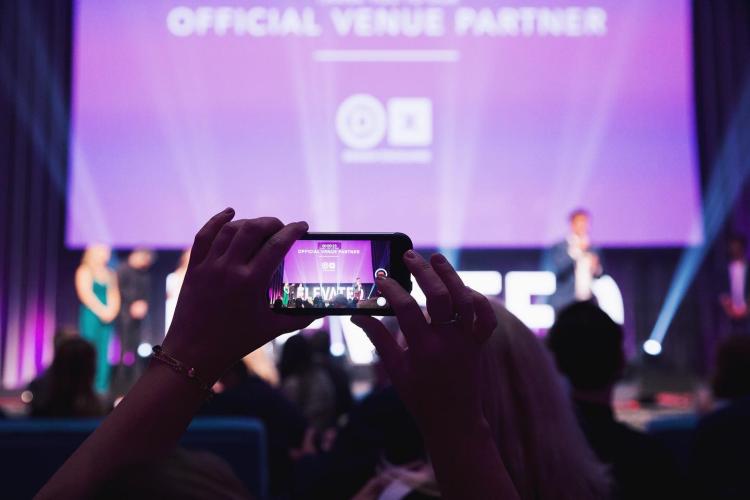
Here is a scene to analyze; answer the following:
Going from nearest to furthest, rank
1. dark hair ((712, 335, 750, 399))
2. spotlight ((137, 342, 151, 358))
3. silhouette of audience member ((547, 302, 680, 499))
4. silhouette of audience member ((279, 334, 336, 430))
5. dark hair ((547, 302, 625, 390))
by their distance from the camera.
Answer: silhouette of audience member ((547, 302, 680, 499)), dark hair ((547, 302, 625, 390)), dark hair ((712, 335, 750, 399)), silhouette of audience member ((279, 334, 336, 430)), spotlight ((137, 342, 151, 358))

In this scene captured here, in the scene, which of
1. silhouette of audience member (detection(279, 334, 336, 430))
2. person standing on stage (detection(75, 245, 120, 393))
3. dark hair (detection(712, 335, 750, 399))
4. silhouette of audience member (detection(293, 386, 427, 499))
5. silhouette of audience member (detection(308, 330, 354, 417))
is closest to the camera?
silhouette of audience member (detection(293, 386, 427, 499))

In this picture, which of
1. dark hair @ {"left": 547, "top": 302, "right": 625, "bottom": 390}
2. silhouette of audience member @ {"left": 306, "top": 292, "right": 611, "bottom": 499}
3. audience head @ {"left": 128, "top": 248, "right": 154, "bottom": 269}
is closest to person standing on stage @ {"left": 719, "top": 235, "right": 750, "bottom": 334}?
audience head @ {"left": 128, "top": 248, "right": 154, "bottom": 269}

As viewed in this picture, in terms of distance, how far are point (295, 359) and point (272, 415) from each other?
44.5 inches

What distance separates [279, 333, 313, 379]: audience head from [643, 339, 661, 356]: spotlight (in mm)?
4551

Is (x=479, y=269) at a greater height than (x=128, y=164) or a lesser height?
lesser

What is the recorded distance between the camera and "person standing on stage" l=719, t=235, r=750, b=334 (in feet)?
21.5

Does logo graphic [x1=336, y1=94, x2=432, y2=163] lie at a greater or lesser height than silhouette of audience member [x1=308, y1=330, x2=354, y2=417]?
greater

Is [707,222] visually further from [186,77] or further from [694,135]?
[186,77]

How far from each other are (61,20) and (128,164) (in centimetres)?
158

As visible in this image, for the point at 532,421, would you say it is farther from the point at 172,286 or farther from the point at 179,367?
the point at 172,286

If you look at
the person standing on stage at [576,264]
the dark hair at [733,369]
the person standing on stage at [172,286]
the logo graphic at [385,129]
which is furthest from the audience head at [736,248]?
the dark hair at [733,369]

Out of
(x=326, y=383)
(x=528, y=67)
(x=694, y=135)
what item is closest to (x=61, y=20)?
(x=528, y=67)

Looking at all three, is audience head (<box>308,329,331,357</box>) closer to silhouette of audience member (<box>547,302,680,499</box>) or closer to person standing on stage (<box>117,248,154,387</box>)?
person standing on stage (<box>117,248,154,387</box>)

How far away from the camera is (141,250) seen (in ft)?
22.9
